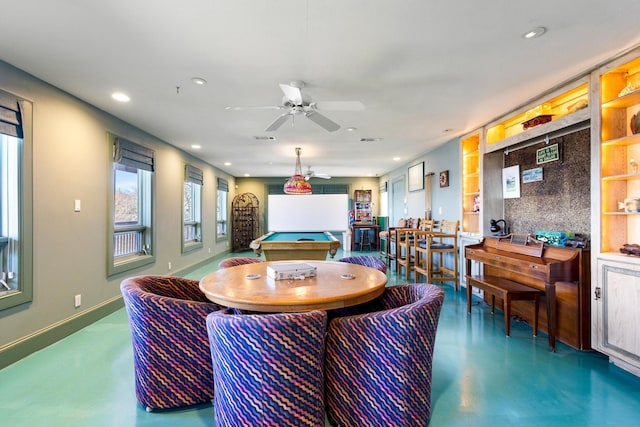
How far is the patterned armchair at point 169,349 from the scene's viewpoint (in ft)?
5.87

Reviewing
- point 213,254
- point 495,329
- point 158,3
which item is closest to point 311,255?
point 495,329

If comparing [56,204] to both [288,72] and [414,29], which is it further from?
[414,29]

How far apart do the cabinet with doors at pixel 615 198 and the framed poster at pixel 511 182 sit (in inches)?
50.0

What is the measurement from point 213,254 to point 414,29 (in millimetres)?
7017

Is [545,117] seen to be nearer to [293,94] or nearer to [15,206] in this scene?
[293,94]

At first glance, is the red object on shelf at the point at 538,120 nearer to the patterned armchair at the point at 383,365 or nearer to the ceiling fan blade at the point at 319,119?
the ceiling fan blade at the point at 319,119

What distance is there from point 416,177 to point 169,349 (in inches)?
236

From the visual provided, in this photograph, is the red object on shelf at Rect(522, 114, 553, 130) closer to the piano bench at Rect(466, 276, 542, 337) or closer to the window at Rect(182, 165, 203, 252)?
the piano bench at Rect(466, 276, 542, 337)

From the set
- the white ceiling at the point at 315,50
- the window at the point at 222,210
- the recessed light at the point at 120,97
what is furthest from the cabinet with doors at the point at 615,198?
the window at the point at 222,210

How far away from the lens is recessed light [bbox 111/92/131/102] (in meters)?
3.09

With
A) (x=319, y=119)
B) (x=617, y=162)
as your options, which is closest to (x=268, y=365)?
(x=319, y=119)

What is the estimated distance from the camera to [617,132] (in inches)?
98.7

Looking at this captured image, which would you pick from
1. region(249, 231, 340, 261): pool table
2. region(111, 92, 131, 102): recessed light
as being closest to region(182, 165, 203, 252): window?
region(249, 231, 340, 261): pool table

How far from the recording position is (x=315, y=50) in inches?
89.9
